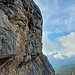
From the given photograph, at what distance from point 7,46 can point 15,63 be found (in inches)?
277

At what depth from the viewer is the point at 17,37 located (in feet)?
78.0

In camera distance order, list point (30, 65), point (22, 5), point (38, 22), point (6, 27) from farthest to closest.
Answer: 1. point (38, 22)
2. point (30, 65)
3. point (22, 5)
4. point (6, 27)

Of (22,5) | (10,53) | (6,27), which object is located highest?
(22,5)

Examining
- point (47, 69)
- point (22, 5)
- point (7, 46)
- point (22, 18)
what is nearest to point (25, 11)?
point (22, 5)

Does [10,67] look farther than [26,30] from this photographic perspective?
No

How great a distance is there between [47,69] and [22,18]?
16506 mm

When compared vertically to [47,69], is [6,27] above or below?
above

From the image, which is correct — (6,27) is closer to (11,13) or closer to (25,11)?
(11,13)

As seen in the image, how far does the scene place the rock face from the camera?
18.4 metres

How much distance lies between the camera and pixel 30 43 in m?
29.3

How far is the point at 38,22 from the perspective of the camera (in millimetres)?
36375

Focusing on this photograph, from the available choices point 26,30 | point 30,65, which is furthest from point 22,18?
point 30,65

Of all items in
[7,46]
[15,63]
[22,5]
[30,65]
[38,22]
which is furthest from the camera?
[38,22]

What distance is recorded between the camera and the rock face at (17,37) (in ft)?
60.3
